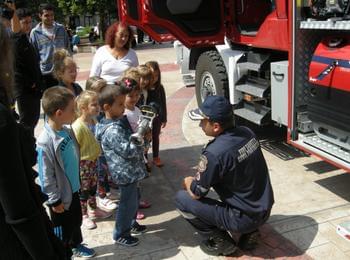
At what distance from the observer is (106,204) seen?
4.25 m

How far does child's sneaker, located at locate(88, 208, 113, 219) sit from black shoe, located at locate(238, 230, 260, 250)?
4.35ft

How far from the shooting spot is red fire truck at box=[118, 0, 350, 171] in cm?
402

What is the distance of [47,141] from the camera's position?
2930 mm

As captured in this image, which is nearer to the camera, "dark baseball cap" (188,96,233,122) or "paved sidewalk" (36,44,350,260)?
"dark baseball cap" (188,96,233,122)

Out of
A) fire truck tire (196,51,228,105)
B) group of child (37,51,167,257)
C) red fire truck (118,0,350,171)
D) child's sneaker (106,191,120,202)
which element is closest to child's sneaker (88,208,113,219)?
group of child (37,51,167,257)

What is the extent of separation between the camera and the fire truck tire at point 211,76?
6.20 meters

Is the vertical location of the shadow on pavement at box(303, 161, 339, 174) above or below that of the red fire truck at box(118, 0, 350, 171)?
below

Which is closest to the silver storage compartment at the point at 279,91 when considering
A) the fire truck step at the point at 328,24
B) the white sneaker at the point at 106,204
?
the fire truck step at the point at 328,24

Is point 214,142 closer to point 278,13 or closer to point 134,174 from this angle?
point 134,174

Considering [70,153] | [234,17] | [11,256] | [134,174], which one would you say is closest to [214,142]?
[134,174]

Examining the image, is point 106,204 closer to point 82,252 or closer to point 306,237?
point 82,252

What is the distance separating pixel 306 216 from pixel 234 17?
3308mm

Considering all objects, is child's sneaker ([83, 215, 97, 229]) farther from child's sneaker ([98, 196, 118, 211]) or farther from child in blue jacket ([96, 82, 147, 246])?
child in blue jacket ([96, 82, 147, 246])

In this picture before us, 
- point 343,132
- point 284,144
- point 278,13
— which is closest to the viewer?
point 343,132
